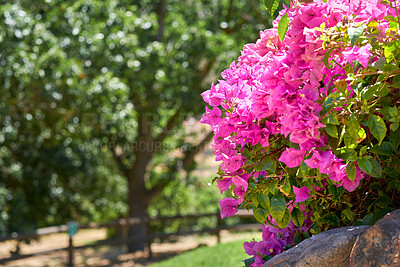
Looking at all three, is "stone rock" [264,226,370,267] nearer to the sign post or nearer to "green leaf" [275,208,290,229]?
"green leaf" [275,208,290,229]

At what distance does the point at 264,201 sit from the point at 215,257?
19.4ft

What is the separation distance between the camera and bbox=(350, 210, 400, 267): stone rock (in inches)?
65.2

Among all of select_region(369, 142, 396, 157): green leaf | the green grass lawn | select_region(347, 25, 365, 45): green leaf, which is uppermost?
select_region(347, 25, 365, 45): green leaf

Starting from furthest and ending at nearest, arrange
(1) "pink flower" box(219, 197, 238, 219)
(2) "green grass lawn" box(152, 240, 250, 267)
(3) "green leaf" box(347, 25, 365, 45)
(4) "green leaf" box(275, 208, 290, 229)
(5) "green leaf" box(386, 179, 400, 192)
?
(2) "green grass lawn" box(152, 240, 250, 267), (1) "pink flower" box(219, 197, 238, 219), (4) "green leaf" box(275, 208, 290, 229), (5) "green leaf" box(386, 179, 400, 192), (3) "green leaf" box(347, 25, 365, 45)

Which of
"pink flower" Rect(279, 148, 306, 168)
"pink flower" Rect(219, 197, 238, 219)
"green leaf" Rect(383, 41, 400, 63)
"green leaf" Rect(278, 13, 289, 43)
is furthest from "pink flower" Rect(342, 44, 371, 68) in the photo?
"pink flower" Rect(219, 197, 238, 219)

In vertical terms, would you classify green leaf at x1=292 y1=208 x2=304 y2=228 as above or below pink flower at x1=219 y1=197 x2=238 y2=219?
below

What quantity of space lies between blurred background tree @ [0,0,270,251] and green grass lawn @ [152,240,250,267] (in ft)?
8.42

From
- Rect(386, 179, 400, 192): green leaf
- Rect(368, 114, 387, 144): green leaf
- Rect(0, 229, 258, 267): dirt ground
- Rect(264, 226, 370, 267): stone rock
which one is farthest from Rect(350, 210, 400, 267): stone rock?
Rect(0, 229, 258, 267): dirt ground

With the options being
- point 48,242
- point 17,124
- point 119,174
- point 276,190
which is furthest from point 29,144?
point 276,190

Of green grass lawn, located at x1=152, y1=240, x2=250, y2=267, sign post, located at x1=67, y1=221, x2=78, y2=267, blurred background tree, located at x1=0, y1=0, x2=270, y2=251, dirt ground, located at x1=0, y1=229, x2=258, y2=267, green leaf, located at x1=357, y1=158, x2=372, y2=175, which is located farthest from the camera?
dirt ground, located at x1=0, y1=229, x2=258, y2=267

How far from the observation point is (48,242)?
1834 centimetres

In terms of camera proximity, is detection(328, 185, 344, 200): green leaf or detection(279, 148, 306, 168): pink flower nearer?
detection(279, 148, 306, 168): pink flower

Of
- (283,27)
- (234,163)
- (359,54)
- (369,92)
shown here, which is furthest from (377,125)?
(234,163)

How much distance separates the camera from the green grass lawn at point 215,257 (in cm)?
719
